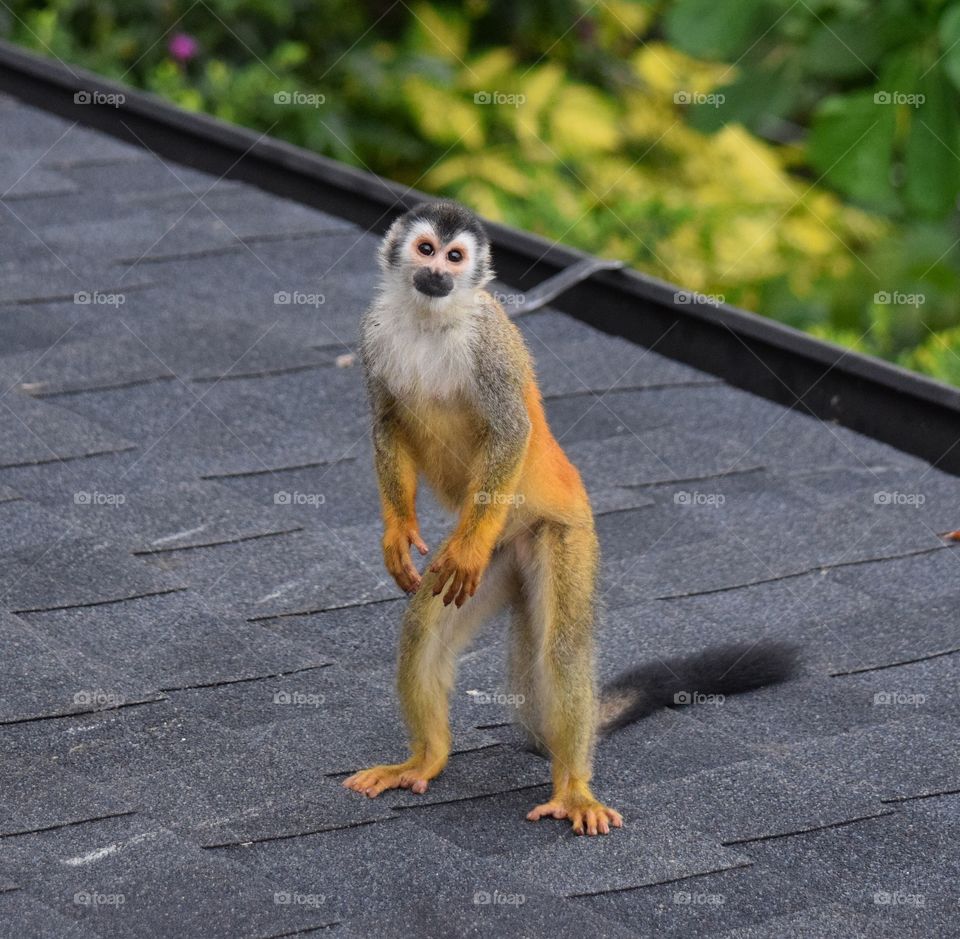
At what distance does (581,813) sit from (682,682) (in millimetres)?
728

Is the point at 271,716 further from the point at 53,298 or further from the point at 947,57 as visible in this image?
the point at 947,57

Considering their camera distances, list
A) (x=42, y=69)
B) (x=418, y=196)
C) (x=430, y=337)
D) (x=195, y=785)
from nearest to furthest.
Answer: (x=195, y=785)
(x=430, y=337)
(x=418, y=196)
(x=42, y=69)

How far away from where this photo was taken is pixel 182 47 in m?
11.6

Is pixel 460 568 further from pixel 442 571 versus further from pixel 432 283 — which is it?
pixel 432 283

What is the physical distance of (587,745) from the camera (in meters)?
4.11

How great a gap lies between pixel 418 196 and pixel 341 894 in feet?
16.2

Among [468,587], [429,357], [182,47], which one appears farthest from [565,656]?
[182,47]

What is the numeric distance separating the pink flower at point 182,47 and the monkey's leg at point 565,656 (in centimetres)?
825

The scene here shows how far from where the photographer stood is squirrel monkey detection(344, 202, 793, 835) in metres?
4.10

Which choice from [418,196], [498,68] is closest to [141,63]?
[498,68]

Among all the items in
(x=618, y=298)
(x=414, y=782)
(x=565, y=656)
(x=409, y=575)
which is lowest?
(x=414, y=782)

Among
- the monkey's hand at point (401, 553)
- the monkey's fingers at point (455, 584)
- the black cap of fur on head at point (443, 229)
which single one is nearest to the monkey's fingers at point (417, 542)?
the monkey's hand at point (401, 553)

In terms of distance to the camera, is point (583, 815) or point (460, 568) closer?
point (583, 815)

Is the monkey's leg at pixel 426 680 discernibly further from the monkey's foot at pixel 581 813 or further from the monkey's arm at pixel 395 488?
the monkey's foot at pixel 581 813
